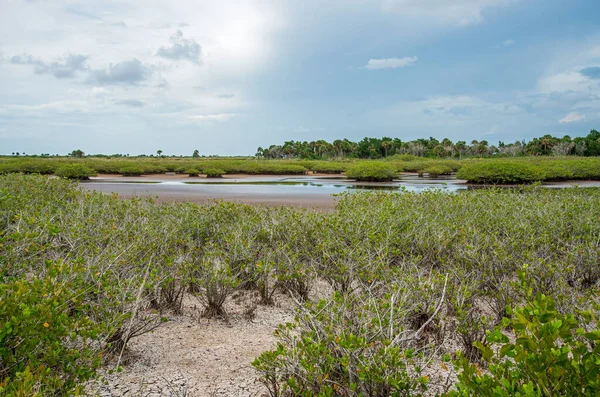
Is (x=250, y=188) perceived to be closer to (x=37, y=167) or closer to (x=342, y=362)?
(x=342, y=362)

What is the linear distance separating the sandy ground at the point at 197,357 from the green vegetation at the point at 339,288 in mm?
203

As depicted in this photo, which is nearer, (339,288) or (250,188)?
(339,288)

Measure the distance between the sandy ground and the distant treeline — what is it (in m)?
87.1

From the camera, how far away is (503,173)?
30.8m

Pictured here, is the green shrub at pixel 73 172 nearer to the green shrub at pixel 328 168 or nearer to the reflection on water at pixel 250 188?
the reflection on water at pixel 250 188

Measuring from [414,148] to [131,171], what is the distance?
70292 millimetres

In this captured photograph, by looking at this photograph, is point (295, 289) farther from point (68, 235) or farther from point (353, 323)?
point (68, 235)

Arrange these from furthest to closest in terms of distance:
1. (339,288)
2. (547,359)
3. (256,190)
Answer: (256,190), (339,288), (547,359)

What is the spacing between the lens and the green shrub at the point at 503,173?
30500 millimetres

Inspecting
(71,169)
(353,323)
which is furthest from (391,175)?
(353,323)

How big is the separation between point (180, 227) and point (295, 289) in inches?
102

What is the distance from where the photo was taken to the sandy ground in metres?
3.63

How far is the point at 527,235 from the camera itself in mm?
6805

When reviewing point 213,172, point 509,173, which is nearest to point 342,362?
point 509,173
